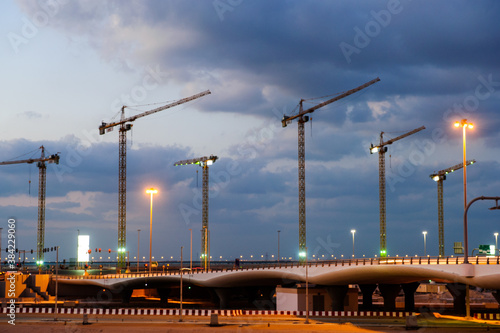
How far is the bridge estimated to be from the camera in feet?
204

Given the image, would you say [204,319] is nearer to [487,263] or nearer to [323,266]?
[323,266]

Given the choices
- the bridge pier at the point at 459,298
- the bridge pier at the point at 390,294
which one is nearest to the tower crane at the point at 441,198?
the bridge pier at the point at 390,294

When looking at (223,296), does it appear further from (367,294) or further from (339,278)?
(339,278)

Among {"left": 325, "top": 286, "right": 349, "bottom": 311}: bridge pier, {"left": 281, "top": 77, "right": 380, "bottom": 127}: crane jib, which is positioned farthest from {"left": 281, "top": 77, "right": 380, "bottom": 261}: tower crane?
{"left": 325, "top": 286, "right": 349, "bottom": 311}: bridge pier

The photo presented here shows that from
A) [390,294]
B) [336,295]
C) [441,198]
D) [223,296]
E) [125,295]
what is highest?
[441,198]

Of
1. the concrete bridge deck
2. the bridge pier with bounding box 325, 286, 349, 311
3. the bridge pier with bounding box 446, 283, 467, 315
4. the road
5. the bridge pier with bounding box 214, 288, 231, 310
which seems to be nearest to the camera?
the road

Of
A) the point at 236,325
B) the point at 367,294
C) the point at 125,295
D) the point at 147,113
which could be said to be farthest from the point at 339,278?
the point at 147,113

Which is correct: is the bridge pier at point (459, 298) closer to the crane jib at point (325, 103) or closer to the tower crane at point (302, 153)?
the tower crane at point (302, 153)

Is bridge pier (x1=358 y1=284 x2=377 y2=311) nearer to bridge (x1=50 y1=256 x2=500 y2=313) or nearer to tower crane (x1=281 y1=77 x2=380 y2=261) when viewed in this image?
bridge (x1=50 y1=256 x2=500 y2=313)

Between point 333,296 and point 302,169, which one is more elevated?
point 302,169

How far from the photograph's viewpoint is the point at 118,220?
158750mm

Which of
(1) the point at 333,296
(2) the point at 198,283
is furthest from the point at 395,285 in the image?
(2) the point at 198,283

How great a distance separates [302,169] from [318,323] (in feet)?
315

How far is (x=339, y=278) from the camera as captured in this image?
8006cm
